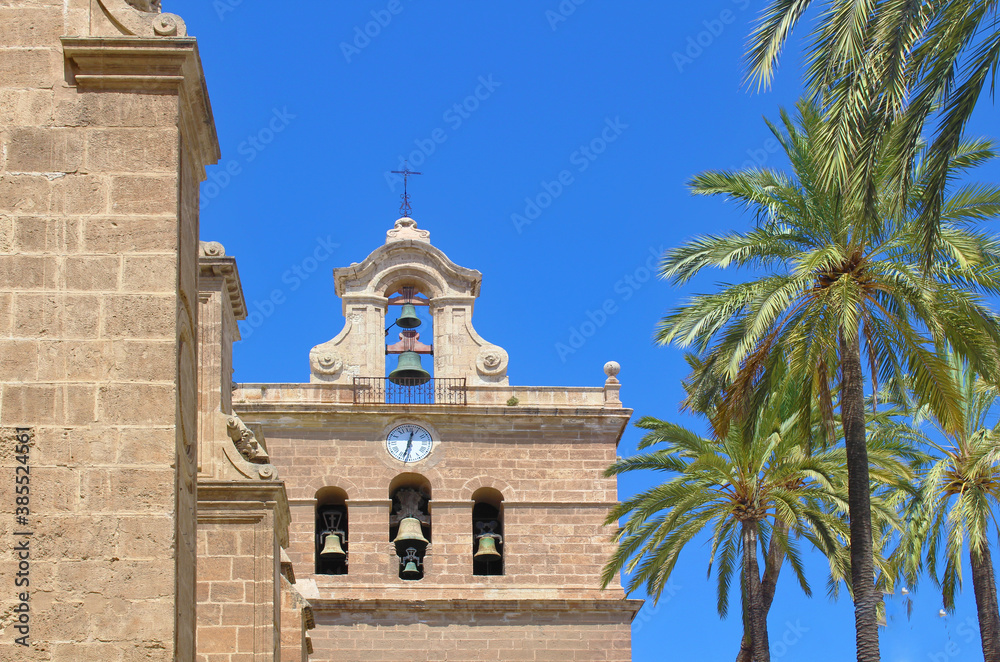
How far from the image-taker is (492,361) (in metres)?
32.0

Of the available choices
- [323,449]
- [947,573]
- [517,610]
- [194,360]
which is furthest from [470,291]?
[194,360]

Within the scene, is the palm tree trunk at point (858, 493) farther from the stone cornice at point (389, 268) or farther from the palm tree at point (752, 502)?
the stone cornice at point (389, 268)

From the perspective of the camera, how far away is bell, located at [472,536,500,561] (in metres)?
31.4

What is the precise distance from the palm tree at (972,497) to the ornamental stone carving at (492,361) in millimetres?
9873

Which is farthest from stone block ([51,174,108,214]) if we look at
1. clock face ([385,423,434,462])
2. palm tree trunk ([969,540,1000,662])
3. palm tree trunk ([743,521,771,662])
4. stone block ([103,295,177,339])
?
clock face ([385,423,434,462])

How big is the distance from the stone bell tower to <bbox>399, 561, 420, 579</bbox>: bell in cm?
4

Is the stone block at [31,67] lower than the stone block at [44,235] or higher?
higher

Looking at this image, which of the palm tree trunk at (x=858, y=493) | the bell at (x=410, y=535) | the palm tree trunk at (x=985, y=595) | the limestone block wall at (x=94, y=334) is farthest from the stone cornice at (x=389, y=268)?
the limestone block wall at (x=94, y=334)

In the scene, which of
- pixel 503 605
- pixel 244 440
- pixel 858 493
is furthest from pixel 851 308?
pixel 503 605

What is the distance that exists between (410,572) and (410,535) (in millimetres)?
699

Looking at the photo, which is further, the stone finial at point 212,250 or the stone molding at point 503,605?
the stone molding at point 503,605

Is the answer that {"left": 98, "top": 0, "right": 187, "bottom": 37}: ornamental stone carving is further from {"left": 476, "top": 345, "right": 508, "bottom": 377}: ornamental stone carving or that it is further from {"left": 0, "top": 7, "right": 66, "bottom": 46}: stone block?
{"left": 476, "top": 345, "right": 508, "bottom": 377}: ornamental stone carving

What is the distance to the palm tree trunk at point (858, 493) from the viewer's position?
18062mm

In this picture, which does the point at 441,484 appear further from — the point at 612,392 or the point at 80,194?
the point at 80,194
